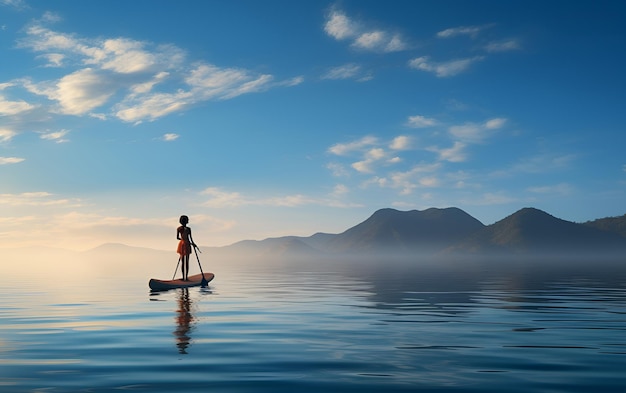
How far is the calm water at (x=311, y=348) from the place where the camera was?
32.7 ft

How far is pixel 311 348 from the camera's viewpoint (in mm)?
13609

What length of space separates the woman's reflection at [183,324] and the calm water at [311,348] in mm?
71

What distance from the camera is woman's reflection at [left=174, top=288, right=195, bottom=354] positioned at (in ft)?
46.1

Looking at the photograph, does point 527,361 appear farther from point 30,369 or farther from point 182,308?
point 182,308

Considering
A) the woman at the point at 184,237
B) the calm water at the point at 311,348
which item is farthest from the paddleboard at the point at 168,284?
the calm water at the point at 311,348

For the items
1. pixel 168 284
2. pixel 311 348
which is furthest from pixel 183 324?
pixel 168 284

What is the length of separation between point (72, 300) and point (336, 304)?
13615 mm

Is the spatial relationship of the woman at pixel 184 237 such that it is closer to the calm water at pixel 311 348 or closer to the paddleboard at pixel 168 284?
the paddleboard at pixel 168 284

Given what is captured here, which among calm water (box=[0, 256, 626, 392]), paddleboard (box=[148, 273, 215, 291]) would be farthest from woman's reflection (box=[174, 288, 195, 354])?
paddleboard (box=[148, 273, 215, 291])

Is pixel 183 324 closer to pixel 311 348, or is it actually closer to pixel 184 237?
pixel 311 348

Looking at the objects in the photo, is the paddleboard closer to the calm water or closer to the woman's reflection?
the woman's reflection

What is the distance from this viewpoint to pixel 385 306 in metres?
25.0

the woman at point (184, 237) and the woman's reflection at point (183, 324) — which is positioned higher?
the woman at point (184, 237)

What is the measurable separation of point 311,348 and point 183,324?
5965 millimetres
